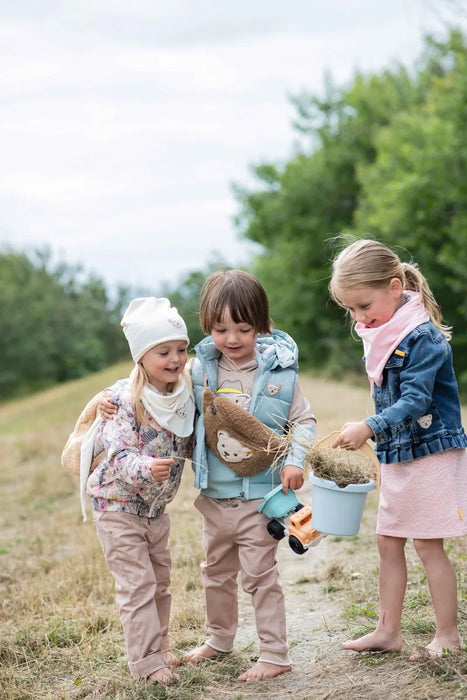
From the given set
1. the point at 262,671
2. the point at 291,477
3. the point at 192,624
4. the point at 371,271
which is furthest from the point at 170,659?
the point at 371,271

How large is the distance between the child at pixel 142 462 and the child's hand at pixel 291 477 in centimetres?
47

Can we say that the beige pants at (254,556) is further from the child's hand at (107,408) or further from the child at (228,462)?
the child's hand at (107,408)

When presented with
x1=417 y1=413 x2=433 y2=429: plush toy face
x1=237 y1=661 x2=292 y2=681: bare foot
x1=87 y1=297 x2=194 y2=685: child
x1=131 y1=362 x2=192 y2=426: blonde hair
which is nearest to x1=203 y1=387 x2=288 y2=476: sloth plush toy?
x1=87 y1=297 x2=194 y2=685: child

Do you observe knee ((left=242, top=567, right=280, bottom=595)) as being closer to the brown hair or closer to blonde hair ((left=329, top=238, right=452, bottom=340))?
the brown hair

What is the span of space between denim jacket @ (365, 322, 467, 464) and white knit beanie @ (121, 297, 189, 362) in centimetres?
95

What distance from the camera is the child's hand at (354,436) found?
3.30 metres

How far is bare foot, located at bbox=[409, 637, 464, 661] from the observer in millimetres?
3424

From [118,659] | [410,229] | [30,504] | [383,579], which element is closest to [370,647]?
[383,579]

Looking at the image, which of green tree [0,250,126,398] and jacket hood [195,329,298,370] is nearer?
jacket hood [195,329,298,370]

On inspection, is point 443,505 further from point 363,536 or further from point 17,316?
point 17,316

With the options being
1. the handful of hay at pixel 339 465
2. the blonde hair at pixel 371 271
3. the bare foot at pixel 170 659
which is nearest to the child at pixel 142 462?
the bare foot at pixel 170 659

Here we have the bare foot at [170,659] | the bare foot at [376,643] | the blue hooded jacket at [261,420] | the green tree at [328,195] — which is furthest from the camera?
the green tree at [328,195]

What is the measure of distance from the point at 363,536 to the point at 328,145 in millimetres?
25800

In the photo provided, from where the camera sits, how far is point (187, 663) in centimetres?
394
